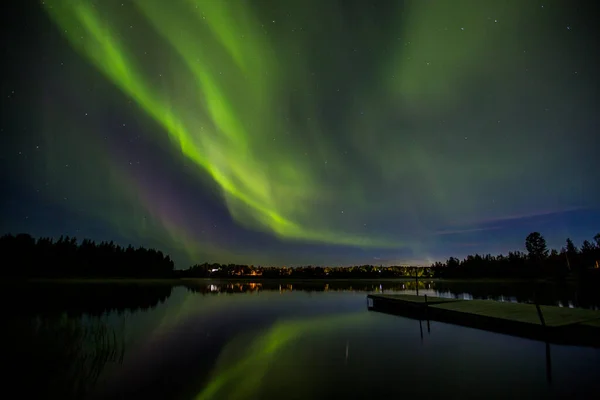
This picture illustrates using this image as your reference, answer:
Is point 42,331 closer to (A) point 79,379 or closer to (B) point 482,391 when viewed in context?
(A) point 79,379

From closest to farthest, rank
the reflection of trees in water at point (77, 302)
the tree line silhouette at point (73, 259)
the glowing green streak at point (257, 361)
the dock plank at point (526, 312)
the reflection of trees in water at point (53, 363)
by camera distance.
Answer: the reflection of trees in water at point (53, 363)
the glowing green streak at point (257, 361)
the dock plank at point (526, 312)
the reflection of trees in water at point (77, 302)
the tree line silhouette at point (73, 259)

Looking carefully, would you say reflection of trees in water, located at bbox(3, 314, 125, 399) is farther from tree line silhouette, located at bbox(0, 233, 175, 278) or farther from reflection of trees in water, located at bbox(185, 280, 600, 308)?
tree line silhouette, located at bbox(0, 233, 175, 278)

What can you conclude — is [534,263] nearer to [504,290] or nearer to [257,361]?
[504,290]

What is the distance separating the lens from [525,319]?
19.3 metres

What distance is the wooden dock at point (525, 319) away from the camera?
667 inches

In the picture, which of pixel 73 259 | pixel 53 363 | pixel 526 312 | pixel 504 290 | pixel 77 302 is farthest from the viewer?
pixel 73 259

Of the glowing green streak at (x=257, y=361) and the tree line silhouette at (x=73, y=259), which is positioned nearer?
the glowing green streak at (x=257, y=361)

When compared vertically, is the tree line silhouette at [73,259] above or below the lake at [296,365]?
above

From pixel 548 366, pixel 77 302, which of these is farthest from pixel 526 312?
pixel 77 302

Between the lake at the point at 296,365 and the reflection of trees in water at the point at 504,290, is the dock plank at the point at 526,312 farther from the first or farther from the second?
the lake at the point at 296,365

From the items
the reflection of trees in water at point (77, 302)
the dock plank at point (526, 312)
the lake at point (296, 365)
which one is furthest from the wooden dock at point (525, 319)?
the reflection of trees in water at point (77, 302)

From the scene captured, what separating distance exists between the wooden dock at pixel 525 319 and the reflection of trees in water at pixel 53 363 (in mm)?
20650

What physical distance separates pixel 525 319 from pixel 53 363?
23.1 m

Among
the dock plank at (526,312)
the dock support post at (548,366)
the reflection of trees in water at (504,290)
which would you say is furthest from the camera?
the reflection of trees in water at (504,290)
